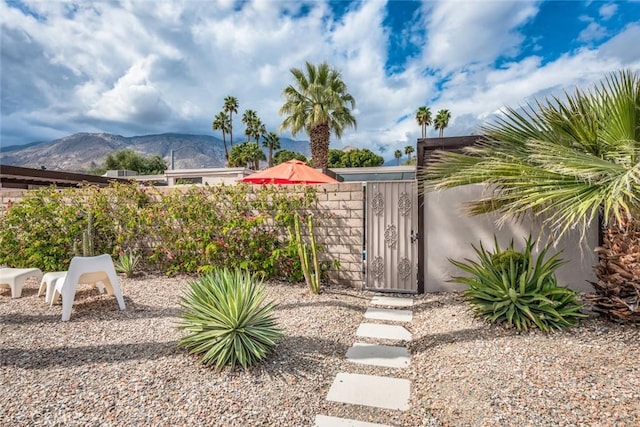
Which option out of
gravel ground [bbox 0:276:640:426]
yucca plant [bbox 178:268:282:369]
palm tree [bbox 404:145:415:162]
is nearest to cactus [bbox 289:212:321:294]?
gravel ground [bbox 0:276:640:426]

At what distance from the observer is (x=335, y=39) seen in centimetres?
880

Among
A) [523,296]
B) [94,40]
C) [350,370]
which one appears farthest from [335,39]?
[350,370]

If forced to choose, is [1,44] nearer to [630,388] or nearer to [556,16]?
[630,388]

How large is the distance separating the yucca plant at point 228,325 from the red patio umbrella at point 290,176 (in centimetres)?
310

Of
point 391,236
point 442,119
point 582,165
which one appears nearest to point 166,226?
point 391,236

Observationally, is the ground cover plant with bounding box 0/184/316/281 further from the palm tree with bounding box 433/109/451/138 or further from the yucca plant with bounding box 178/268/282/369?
the palm tree with bounding box 433/109/451/138

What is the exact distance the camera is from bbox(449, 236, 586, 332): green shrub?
364 centimetres

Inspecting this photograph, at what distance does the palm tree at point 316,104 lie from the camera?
16734 mm

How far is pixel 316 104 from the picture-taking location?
55.1ft

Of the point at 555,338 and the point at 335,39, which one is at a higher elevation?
the point at 335,39

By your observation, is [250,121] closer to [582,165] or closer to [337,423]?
[582,165]

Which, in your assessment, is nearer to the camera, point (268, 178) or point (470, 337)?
point (470, 337)

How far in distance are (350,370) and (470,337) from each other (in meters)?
1.42

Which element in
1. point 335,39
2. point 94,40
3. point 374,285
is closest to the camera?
point 374,285
